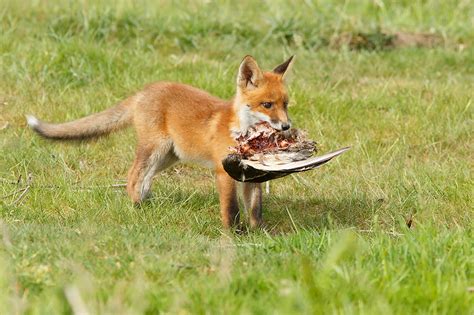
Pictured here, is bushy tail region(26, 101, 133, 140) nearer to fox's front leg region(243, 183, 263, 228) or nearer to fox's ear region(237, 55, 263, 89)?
fox's ear region(237, 55, 263, 89)

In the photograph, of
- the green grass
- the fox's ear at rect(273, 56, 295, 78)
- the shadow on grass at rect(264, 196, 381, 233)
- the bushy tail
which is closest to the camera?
the green grass

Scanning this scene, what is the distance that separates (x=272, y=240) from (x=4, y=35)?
5.70 m

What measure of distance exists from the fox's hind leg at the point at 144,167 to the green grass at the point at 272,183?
0.12 meters

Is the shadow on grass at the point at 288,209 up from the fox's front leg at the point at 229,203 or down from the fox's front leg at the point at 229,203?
down

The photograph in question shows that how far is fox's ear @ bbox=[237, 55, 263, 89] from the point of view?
281 inches

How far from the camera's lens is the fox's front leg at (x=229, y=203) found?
22.9 ft

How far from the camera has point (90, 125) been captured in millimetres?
7852

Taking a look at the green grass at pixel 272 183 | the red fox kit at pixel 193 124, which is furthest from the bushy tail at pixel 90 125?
the green grass at pixel 272 183

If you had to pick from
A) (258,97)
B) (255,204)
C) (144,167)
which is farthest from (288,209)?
(144,167)

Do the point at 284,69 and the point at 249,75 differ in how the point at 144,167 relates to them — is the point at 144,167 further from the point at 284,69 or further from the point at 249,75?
the point at 284,69

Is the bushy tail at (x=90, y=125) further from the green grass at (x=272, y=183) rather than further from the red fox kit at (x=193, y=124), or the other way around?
the green grass at (x=272, y=183)

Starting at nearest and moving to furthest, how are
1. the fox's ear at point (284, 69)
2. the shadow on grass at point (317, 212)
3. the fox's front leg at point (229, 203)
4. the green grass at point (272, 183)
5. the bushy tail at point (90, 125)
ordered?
the green grass at point (272, 183), the fox's front leg at point (229, 203), the shadow on grass at point (317, 212), the fox's ear at point (284, 69), the bushy tail at point (90, 125)

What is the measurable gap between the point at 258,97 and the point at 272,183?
1146 millimetres

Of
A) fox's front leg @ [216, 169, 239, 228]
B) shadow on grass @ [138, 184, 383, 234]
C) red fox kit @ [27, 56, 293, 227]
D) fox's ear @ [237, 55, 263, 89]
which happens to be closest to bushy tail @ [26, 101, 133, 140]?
red fox kit @ [27, 56, 293, 227]
